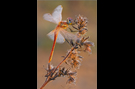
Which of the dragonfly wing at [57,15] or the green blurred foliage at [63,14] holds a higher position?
the green blurred foliage at [63,14]

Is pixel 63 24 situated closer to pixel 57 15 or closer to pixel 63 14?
pixel 57 15

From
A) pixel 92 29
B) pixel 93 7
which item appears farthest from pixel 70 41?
pixel 93 7

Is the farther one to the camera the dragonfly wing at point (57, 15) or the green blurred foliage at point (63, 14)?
the green blurred foliage at point (63, 14)

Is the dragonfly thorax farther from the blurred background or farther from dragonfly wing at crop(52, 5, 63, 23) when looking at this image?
the blurred background

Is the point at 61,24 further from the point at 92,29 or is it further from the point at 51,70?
the point at 92,29

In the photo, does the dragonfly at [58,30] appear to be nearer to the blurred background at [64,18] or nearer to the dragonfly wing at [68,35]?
the dragonfly wing at [68,35]

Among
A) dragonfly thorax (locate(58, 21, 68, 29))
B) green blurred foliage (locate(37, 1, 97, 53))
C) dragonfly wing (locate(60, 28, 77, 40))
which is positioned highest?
green blurred foliage (locate(37, 1, 97, 53))

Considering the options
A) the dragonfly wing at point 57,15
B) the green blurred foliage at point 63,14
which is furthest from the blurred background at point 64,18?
the dragonfly wing at point 57,15

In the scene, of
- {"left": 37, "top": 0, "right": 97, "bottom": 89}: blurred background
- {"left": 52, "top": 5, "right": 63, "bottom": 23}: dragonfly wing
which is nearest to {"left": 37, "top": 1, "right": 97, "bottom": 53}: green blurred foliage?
{"left": 37, "top": 0, "right": 97, "bottom": 89}: blurred background

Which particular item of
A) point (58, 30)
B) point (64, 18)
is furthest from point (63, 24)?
point (64, 18)

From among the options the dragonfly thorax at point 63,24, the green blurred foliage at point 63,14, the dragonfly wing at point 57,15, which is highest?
the green blurred foliage at point 63,14

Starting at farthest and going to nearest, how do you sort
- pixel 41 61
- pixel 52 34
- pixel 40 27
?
pixel 40 27 → pixel 41 61 → pixel 52 34
